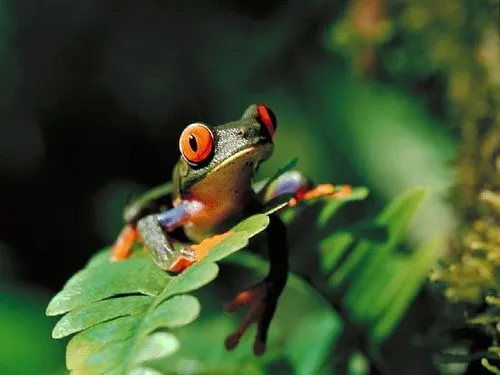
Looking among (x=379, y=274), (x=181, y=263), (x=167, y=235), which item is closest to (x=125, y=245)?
(x=167, y=235)

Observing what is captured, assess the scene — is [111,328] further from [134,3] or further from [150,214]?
[134,3]

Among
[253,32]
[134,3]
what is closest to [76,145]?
[134,3]

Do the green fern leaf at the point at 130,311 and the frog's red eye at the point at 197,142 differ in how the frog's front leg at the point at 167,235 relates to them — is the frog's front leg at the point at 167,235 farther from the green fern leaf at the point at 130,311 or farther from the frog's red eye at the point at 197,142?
the frog's red eye at the point at 197,142

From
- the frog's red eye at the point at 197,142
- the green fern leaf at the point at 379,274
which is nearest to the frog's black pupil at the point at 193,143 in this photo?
the frog's red eye at the point at 197,142

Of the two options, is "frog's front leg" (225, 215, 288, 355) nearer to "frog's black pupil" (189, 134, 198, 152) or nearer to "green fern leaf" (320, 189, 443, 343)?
"frog's black pupil" (189, 134, 198, 152)

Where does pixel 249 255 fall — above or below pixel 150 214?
below
